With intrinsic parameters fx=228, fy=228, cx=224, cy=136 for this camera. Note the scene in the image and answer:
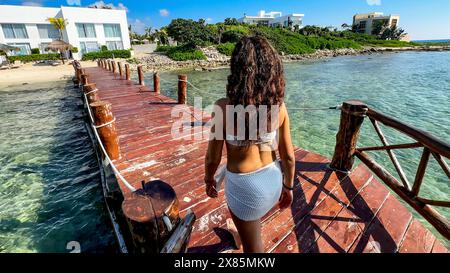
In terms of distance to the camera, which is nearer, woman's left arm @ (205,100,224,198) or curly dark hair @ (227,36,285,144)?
curly dark hair @ (227,36,285,144)

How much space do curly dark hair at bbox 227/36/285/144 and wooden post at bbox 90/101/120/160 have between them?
3.42 m

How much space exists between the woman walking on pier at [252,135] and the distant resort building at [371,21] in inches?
4679

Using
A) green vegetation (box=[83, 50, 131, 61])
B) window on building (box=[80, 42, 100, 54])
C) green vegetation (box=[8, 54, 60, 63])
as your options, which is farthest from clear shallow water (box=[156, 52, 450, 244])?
window on building (box=[80, 42, 100, 54])

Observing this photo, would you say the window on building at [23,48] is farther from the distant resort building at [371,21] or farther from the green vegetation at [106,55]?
the distant resort building at [371,21]

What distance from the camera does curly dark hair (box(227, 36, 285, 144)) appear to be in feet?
4.91

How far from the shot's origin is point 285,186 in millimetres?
2113

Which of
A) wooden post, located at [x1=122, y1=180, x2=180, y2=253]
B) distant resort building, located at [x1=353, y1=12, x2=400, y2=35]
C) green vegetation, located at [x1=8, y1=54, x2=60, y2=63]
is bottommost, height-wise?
wooden post, located at [x1=122, y1=180, x2=180, y2=253]

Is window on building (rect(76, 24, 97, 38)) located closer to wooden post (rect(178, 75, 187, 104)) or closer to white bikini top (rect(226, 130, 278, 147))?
wooden post (rect(178, 75, 187, 104))

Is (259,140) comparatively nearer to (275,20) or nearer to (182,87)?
(182,87)

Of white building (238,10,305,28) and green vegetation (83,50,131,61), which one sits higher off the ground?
white building (238,10,305,28)

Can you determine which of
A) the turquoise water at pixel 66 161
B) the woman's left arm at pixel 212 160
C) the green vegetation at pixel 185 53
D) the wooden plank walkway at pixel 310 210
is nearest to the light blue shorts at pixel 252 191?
the woman's left arm at pixel 212 160

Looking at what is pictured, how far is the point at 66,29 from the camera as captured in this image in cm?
3788
